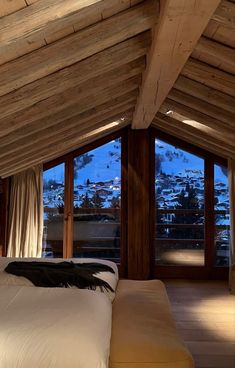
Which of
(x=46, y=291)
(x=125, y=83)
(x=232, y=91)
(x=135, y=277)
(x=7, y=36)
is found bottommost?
(x=135, y=277)

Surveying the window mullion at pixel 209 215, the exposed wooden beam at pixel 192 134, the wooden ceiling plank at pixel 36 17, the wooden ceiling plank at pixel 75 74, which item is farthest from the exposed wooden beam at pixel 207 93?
the window mullion at pixel 209 215

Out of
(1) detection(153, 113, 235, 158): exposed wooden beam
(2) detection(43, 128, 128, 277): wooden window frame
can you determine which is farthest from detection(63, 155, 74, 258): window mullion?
(1) detection(153, 113, 235, 158): exposed wooden beam

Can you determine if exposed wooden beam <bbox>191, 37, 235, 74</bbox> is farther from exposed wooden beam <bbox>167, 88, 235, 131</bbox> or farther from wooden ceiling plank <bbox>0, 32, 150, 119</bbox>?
exposed wooden beam <bbox>167, 88, 235, 131</bbox>

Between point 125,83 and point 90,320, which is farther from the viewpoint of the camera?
point 125,83

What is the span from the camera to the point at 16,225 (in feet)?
18.7

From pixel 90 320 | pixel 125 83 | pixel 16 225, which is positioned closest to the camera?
pixel 90 320

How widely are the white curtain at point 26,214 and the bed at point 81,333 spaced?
3.13 meters

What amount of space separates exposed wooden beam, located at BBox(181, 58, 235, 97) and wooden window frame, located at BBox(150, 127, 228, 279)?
287cm

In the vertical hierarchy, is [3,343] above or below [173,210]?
below

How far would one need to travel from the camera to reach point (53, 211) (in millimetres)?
6090

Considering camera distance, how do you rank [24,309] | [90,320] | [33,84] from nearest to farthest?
1. [90,320]
2. [24,309]
3. [33,84]

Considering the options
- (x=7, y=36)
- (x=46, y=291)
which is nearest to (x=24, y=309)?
(x=46, y=291)

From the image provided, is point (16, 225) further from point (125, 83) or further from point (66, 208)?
point (125, 83)

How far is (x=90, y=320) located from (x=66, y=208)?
4.11 m
